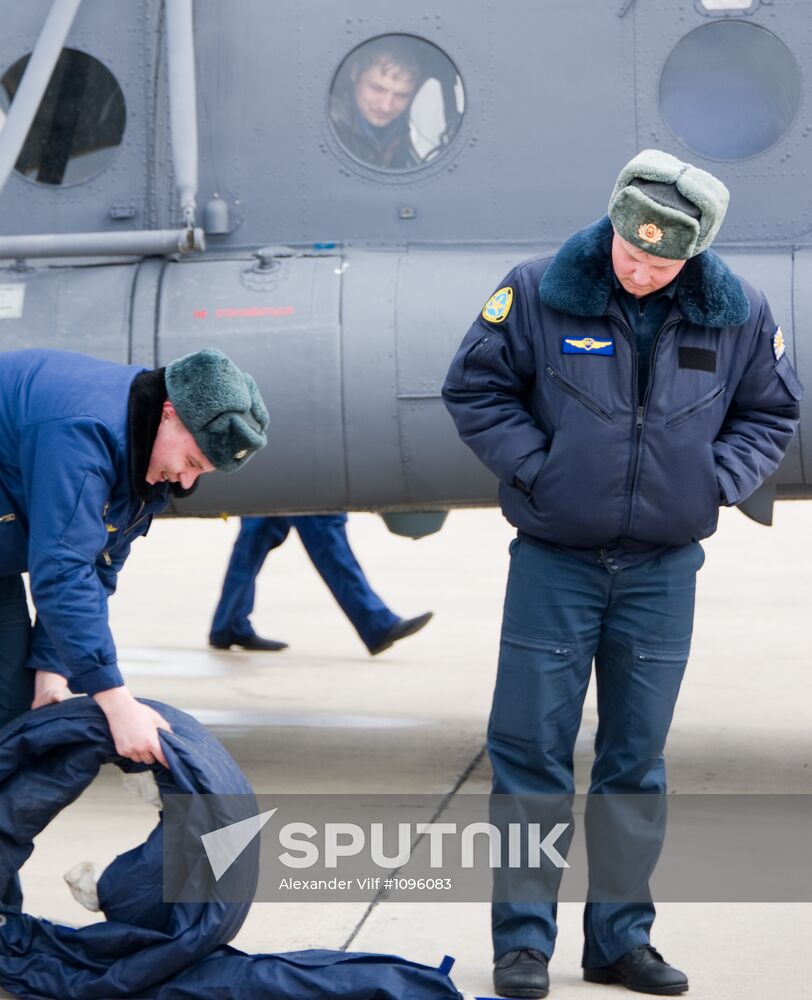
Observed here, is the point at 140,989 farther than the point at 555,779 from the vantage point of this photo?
No

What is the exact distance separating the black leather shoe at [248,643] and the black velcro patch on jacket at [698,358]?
514cm

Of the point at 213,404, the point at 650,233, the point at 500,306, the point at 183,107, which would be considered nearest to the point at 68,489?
the point at 213,404

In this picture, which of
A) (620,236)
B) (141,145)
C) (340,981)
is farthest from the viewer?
(141,145)

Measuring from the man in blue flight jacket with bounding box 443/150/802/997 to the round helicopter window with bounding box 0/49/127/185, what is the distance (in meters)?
2.48

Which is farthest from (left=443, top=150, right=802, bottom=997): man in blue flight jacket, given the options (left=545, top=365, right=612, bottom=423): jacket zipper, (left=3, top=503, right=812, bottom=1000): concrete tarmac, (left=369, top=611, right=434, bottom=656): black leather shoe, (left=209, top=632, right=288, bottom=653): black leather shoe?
(left=209, top=632, right=288, bottom=653): black leather shoe

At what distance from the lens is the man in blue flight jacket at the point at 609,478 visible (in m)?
3.68

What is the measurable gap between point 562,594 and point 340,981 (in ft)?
3.29

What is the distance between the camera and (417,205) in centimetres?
566

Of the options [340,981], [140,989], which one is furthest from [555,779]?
[140,989]

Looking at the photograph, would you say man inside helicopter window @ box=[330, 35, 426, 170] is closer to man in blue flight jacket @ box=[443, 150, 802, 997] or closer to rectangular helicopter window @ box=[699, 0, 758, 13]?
rectangular helicopter window @ box=[699, 0, 758, 13]

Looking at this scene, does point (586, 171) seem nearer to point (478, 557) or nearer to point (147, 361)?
point (147, 361)

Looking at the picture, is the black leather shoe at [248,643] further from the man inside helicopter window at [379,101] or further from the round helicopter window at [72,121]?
the man inside helicopter window at [379,101]

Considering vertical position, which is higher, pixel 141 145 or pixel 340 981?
pixel 141 145

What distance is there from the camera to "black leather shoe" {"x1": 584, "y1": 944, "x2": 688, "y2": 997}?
371cm
